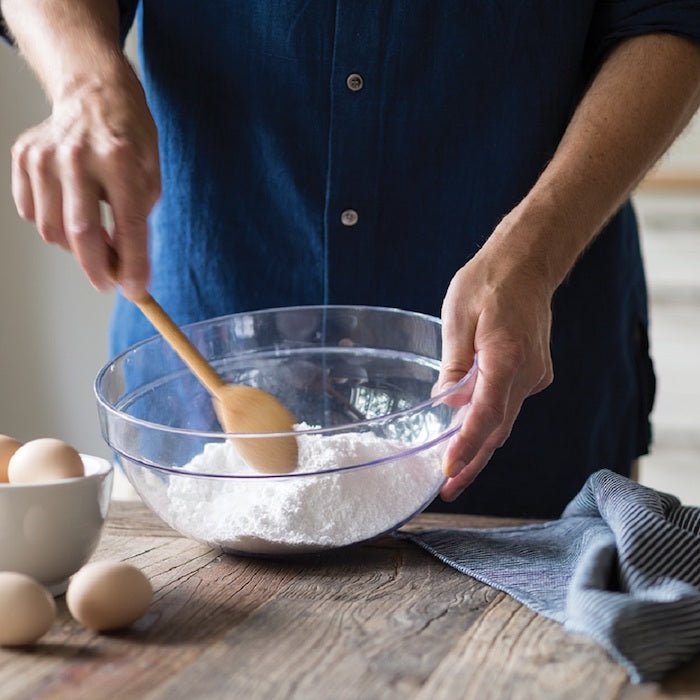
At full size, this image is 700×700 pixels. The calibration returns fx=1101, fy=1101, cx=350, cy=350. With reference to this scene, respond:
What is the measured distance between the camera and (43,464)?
2.74 ft

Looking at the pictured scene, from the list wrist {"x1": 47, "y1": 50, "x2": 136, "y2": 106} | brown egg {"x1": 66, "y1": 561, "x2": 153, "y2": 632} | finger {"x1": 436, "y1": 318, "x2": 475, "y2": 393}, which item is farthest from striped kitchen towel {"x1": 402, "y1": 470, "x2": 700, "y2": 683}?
wrist {"x1": 47, "y1": 50, "x2": 136, "y2": 106}

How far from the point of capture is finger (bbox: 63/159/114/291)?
84 centimetres

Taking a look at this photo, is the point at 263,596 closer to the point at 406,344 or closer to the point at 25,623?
the point at 25,623

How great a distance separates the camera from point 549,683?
2.23ft

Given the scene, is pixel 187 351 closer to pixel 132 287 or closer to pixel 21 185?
pixel 132 287

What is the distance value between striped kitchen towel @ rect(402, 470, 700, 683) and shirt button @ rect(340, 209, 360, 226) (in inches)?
14.5

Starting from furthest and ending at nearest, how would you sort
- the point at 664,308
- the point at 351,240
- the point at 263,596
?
the point at 664,308 → the point at 351,240 → the point at 263,596

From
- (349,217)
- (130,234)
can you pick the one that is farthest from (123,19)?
(130,234)

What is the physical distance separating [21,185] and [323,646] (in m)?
0.43

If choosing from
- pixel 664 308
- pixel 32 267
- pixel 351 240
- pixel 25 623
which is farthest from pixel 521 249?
pixel 32 267

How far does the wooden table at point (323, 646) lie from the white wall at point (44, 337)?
56.2 inches

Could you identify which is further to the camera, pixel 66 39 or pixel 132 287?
pixel 66 39

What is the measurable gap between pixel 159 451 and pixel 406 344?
0.29 m

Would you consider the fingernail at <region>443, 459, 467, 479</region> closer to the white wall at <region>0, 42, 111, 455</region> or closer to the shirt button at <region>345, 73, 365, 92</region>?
the shirt button at <region>345, 73, 365, 92</region>
